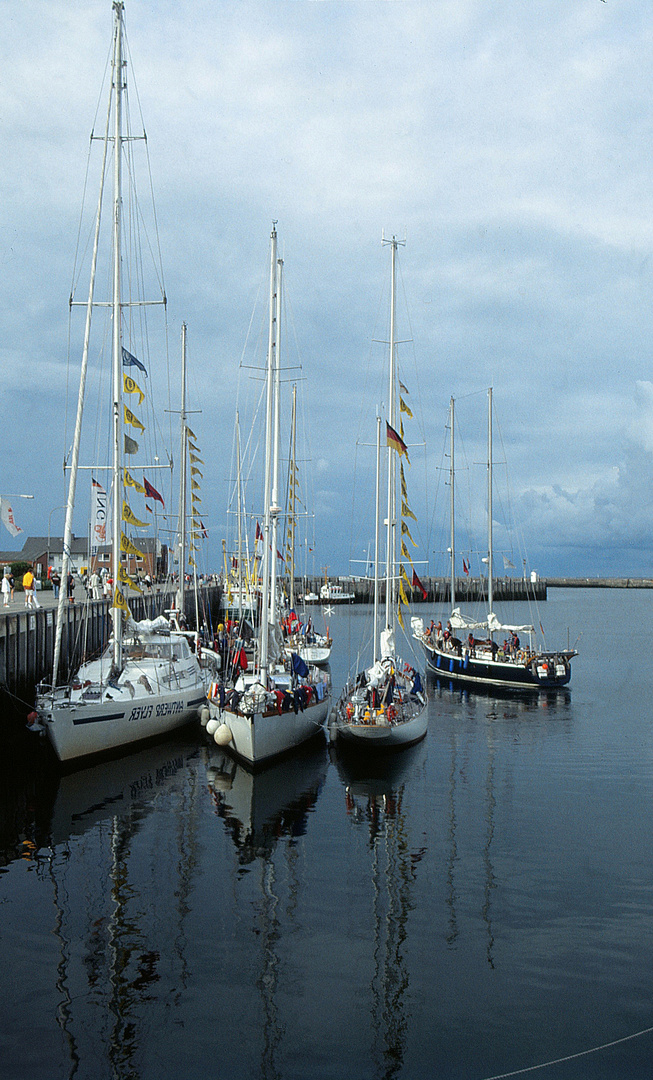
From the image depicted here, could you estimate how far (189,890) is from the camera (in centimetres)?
1681

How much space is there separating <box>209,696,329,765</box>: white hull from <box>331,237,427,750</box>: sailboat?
69.2 inches

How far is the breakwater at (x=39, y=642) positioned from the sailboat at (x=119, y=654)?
3.52 ft

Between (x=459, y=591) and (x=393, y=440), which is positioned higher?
(x=393, y=440)

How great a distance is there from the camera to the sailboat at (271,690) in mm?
26484

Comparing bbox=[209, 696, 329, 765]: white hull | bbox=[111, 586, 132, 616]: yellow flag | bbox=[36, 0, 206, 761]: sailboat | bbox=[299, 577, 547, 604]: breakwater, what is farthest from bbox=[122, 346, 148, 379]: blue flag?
bbox=[299, 577, 547, 604]: breakwater

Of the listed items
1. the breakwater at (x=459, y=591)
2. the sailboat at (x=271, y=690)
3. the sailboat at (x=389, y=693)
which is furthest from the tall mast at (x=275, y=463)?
the breakwater at (x=459, y=591)

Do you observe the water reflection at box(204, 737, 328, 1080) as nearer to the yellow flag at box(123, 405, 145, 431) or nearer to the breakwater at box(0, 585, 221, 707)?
the breakwater at box(0, 585, 221, 707)

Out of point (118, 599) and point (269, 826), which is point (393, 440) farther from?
point (269, 826)

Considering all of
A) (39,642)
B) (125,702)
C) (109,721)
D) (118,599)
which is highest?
(118,599)

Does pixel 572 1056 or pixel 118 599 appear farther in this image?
pixel 118 599

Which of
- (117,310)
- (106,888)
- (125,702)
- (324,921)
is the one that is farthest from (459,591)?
(324,921)

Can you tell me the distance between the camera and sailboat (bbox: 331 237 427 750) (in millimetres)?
28844

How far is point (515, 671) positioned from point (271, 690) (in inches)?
934

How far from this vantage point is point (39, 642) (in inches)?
1273
